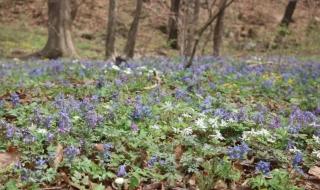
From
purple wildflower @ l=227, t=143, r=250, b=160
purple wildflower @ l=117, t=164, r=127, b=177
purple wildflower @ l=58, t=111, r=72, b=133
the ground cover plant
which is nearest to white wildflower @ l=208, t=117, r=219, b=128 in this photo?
the ground cover plant

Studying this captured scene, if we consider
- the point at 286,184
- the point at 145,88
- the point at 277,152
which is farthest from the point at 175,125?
the point at 145,88

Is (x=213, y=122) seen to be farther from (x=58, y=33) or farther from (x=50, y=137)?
(x=58, y=33)

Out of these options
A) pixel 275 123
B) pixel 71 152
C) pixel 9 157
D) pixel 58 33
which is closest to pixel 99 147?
pixel 71 152

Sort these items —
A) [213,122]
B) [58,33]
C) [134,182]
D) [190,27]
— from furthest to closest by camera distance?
[58,33]
[190,27]
[213,122]
[134,182]

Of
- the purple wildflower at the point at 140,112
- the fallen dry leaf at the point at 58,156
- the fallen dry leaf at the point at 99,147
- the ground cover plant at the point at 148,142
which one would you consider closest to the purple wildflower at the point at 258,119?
the ground cover plant at the point at 148,142

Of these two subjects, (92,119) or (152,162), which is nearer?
(152,162)

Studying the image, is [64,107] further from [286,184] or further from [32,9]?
[32,9]

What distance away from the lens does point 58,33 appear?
17766 millimetres

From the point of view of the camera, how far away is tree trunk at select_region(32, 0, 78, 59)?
1773 centimetres

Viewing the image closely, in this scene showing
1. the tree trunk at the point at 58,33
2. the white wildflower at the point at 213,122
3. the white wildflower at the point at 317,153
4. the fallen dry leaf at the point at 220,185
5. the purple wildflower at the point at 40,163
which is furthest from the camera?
the tree trunk at the point at 58,33

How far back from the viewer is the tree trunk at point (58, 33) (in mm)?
17734

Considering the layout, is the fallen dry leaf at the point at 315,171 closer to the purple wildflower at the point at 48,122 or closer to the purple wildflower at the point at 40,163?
Result: the purple wildflower at the point at 40,163

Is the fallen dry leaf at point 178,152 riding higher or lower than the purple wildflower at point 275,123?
lower

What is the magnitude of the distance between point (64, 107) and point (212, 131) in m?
1.78
